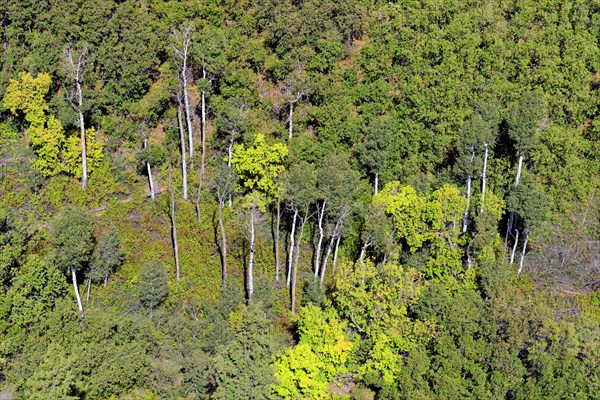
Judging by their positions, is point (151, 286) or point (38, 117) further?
point (38, 117)

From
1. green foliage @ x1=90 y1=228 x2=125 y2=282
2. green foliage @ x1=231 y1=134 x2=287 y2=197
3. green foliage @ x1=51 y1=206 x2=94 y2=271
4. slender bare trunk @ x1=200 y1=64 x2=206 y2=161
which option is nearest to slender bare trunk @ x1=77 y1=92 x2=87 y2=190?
green foliage @ x1=90 y1=228 x2=125 y2=282

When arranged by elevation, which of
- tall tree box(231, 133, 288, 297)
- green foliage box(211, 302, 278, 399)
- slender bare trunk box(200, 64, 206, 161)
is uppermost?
slender bare trunk box(200, 64, 206, 161)

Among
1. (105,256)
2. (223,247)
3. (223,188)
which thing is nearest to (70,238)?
(105,256)

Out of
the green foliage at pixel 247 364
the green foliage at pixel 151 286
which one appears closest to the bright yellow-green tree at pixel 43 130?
the green foliage at pixel 151 286

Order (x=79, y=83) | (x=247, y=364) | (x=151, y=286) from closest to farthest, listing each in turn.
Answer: (x=247, y=364) < (x=151, y=286) < (x=79, y=83)

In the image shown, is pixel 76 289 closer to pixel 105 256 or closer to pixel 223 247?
pixel 105 256

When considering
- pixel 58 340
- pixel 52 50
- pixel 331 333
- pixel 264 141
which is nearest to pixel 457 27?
pixel 264 141

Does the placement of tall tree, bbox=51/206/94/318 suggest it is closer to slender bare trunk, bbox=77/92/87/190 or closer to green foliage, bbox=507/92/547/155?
slender bare trunk, bbox=77/92/87/190

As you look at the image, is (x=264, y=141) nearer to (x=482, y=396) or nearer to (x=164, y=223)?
(x=164, y=223)
